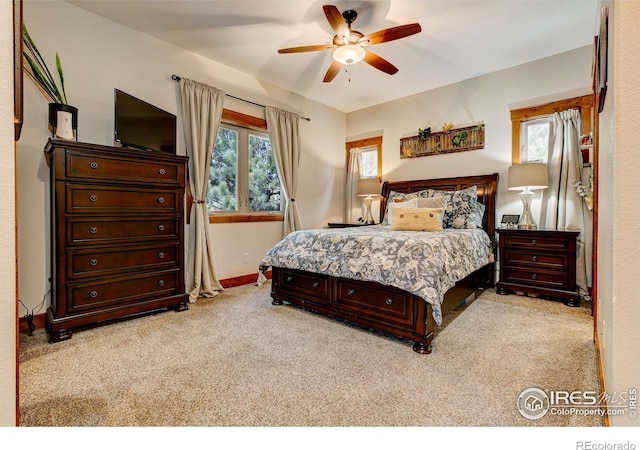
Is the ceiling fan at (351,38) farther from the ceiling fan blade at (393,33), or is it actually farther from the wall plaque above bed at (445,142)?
the wall plaque above bed at (445,142)

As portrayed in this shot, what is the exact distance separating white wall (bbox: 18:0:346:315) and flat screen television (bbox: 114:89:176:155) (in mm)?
358

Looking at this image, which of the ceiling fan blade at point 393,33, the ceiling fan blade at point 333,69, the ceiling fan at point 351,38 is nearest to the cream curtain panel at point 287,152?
the ceiling fan blade at point 333,69

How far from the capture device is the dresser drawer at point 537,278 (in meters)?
3.07

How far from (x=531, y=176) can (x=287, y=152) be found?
9.91 feet

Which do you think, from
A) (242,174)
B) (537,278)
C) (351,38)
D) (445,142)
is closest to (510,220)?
(537,278)

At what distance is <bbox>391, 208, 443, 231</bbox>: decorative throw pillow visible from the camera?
3.10 meters

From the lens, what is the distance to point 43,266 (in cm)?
253

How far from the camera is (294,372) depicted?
1.76 meters

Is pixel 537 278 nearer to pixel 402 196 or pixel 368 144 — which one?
pixel 402 196

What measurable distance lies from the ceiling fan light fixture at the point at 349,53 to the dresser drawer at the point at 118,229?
6.87 ft

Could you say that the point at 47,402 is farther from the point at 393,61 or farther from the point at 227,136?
the point at 393,61

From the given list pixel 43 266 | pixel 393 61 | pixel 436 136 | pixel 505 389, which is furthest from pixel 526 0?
pixel 43 266

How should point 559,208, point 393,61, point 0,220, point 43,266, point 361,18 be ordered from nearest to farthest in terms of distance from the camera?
point 0,220, point 43,266, point 361,18, point 559,208, point 393,61

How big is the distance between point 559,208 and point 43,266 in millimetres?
5131
